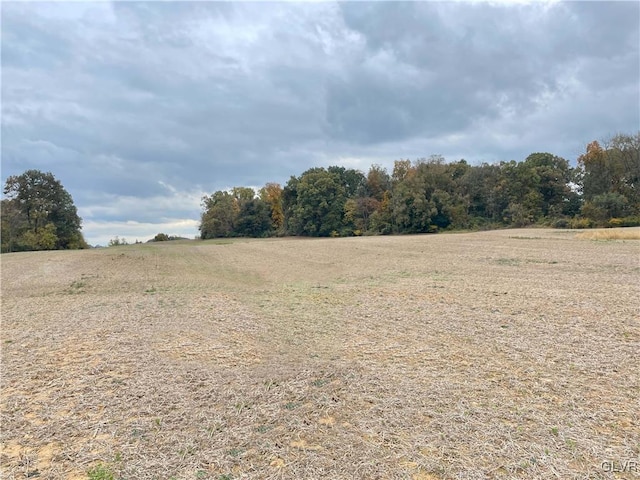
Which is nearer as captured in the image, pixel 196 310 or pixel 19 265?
pixel 196 310

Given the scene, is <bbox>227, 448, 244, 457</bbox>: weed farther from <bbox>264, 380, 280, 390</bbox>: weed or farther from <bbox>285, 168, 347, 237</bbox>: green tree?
<bbox>285, 168, 347, 237</bbox>: green tree

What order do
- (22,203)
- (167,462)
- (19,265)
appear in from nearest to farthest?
(167,462) < (19,265) < (22,203)

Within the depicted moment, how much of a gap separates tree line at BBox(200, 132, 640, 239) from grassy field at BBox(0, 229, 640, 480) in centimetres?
4831

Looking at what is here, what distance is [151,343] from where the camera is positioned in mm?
7504

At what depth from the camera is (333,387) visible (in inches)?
203

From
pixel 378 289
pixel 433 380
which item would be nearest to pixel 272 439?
pixel 433 380

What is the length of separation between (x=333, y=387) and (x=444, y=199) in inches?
2517

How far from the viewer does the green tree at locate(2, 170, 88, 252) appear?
4966 cm

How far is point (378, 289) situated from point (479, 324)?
5.13 meters

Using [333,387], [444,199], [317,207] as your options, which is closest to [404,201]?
[444,199]

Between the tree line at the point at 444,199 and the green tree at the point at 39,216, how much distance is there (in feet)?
87.9

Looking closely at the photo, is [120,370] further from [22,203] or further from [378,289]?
[22,203]

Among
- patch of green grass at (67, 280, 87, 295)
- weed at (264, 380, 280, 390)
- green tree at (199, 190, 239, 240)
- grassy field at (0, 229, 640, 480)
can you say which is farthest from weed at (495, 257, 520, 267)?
green tree at (199, 190, 239, 240)

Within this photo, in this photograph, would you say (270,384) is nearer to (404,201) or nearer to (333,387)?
(333,387)
